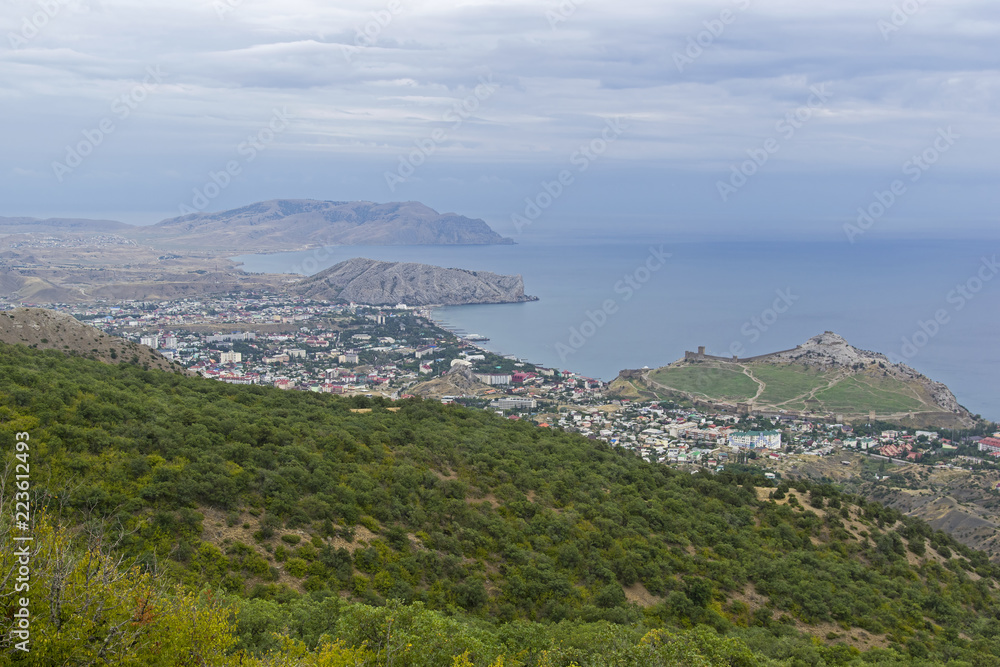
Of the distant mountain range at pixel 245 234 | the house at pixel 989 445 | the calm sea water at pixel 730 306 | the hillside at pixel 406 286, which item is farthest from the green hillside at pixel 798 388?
the distant mountain range at pixel 245 234

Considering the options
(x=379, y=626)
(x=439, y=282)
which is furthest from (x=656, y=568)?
(x=439, y=282)

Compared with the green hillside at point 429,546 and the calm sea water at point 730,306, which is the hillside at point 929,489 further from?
the calm sea water at point 730,306

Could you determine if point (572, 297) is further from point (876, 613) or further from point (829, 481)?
point (876, 613)

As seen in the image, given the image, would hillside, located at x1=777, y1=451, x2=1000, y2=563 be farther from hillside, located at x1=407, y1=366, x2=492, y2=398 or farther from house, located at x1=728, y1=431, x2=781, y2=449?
hillside, located at x1=407, y1=366, x2=492, y2=398

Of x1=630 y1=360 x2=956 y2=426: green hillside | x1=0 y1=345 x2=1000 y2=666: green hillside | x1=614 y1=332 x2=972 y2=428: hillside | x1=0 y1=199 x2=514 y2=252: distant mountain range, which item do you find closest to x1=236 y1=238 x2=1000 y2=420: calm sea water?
x1=614 y1=332 x2=972 y2=428: hillside

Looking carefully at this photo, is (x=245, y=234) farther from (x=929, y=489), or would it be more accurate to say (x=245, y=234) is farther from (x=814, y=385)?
(x=929, y=489)

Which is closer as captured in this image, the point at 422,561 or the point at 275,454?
the point at 422,561
